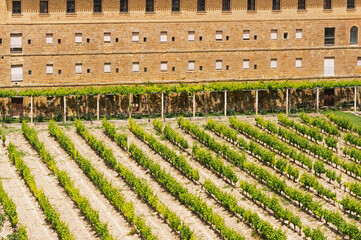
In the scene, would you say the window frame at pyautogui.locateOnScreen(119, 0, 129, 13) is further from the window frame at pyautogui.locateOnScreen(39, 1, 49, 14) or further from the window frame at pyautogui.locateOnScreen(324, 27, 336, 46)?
the window frame at pyautogui.locateOnScreen(324, 27, 336, 46)

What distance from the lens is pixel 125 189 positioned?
44750 mm

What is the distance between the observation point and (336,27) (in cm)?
6234

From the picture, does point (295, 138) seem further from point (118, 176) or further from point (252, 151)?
point (118, 176)

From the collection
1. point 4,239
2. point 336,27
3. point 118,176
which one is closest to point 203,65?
point 336,27

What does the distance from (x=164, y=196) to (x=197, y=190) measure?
204 cm

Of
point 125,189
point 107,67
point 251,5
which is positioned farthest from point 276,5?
point 125,189

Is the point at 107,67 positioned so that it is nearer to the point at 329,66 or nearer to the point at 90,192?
the point at 329,66

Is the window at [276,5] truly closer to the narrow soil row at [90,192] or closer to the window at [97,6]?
the window at [97,6]

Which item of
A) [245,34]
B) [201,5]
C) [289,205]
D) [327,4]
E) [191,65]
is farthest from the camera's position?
[327,4]

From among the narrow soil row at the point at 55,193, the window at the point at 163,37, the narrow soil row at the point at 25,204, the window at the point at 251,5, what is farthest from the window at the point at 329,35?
the narrow soil row at the point at 25,204

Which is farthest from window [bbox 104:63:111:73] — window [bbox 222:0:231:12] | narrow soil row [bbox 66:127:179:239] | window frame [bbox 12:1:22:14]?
window [bbox 222:0:231:12]

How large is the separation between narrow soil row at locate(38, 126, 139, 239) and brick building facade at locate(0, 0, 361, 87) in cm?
893

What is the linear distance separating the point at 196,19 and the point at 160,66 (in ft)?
15.2

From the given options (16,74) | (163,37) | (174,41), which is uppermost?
(163,37)
